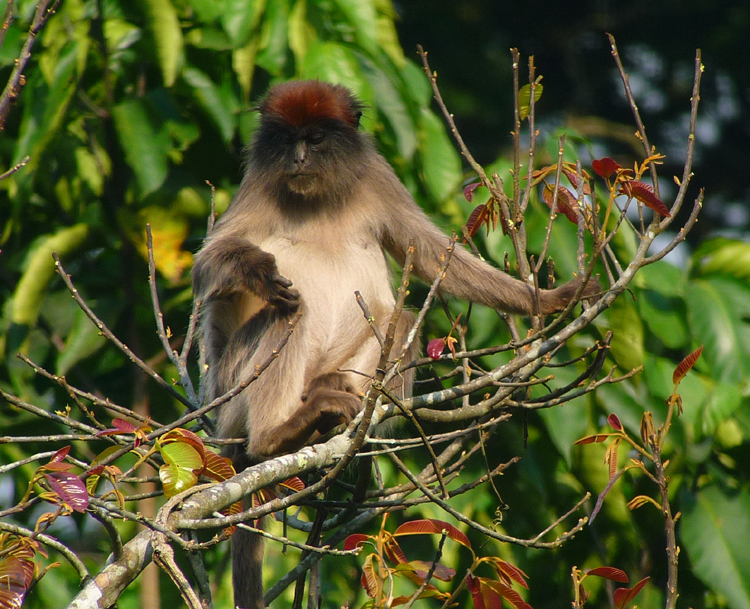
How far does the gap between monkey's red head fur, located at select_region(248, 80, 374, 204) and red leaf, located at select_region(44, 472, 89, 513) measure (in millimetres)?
2119

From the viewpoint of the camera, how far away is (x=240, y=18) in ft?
14.1

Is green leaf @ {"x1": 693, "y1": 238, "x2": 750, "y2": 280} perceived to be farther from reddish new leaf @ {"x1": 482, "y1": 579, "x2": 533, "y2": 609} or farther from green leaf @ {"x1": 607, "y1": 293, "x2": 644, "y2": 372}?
reddish new leaf @ {"x1": 482, "y1": 579, "x2": 533, "y2": 609}

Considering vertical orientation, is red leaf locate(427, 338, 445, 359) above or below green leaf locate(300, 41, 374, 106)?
below

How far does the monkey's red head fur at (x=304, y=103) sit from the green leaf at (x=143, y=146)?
2.20ft

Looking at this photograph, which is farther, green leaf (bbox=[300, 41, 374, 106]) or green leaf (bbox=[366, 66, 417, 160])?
green leaf (bbox=[366, 66, 417, 160])

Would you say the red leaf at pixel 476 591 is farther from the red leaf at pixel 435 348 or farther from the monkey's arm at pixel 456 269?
the monkey's arm at pixel 456 269

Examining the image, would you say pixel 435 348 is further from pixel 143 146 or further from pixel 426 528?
pixel 143 146

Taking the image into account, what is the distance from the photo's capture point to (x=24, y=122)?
4148 mm

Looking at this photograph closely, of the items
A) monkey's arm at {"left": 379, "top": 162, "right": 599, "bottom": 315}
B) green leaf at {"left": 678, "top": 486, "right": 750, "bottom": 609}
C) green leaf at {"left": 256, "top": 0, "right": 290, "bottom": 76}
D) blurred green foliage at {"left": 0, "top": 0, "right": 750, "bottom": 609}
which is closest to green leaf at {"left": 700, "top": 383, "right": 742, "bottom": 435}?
blurred green foliage at {"left": 0, "top": 0, "right": 750, "bottom": 609}

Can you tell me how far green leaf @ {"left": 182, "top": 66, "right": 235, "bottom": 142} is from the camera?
439cm

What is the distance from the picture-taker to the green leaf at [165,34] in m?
4.09

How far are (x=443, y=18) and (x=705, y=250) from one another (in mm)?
6884

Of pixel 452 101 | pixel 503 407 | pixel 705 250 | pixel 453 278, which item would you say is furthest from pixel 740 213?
pixel 503 407

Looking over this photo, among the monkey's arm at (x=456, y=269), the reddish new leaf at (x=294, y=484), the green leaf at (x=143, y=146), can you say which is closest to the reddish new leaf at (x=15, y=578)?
the reddish new leaf at (x=294, y=484)
